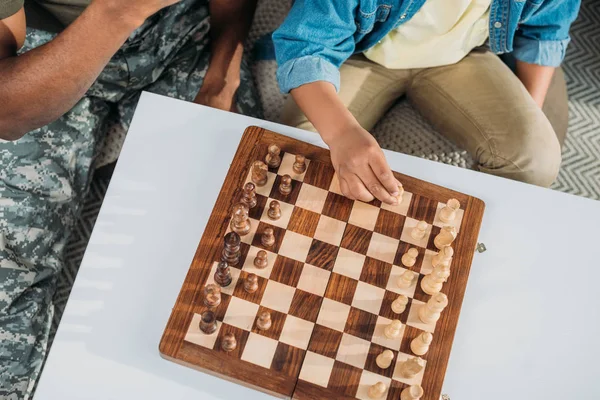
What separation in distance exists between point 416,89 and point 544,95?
1.23ft

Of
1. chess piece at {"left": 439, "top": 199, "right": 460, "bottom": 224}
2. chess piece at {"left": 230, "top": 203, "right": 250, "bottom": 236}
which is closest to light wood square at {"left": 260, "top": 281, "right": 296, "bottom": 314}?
chess piece at {"left": 230, "top": 203, "right": 250, "bottom": 236}

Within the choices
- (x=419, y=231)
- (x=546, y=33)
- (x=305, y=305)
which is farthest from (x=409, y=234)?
(x=546, y=33)

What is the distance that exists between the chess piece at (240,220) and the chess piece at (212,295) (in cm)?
12

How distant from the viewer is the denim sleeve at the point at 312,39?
1.25m

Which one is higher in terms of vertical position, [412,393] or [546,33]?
[546,33]

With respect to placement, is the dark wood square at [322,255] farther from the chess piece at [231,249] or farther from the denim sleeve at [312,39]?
the denim sleeve at [312,39]

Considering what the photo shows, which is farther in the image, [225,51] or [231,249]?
[225,51]

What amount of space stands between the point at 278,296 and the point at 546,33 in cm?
101

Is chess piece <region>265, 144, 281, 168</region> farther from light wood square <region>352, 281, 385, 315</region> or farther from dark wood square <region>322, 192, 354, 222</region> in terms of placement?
light wood square <region>352, 281, 385, 315</region>

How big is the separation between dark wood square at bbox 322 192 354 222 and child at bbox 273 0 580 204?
0.06 m

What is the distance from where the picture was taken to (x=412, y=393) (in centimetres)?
100

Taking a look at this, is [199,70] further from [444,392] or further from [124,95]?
[444,392]

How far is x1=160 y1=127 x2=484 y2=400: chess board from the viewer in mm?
1027

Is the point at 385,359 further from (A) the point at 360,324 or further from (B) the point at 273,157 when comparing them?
(B) the point at 273,157
